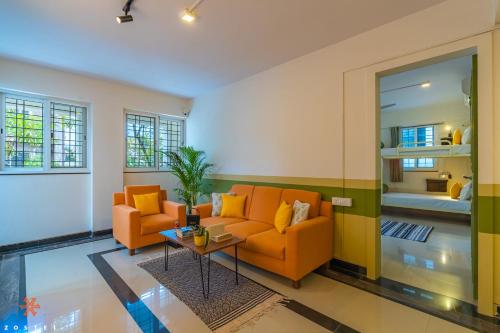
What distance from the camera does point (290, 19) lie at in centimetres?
248

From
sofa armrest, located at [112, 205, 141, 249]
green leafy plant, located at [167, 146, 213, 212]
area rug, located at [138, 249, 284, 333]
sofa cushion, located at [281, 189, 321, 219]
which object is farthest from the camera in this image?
green leafy plant, located at [167, 146, 213, 212]

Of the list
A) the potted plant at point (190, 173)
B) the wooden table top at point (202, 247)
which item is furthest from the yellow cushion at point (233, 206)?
the potted plant at point (190, 173)

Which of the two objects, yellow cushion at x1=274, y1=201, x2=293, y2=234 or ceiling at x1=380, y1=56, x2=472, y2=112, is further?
ceiling at x1=380, y1=56, x2=472, y2=112

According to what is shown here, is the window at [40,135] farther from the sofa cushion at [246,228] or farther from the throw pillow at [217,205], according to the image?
the sofa cushion at [246,228]

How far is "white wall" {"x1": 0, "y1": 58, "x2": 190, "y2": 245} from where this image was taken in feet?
11.6

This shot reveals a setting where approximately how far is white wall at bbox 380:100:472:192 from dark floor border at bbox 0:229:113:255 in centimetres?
755

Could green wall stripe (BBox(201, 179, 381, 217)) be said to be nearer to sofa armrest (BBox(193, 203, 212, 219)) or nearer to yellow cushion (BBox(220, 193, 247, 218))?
yellow cushion (BBox(220, 193, 247, 218))

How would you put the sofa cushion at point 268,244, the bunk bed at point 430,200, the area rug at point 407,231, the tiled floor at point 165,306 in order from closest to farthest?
the tiled floor at point 165,306 → the sofa cushion at point 268,244 → the area rug at point 407,231 → the bunk bed at point 430,200

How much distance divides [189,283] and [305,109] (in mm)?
2670

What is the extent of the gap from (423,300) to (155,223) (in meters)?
3.42

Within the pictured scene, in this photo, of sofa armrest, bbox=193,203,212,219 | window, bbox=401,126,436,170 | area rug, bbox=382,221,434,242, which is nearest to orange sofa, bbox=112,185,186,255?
sofa armrest, bbox=193,203,212,219

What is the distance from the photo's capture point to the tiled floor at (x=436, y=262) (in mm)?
2521

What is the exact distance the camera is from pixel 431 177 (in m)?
6.36

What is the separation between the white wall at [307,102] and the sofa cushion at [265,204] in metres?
0.34
